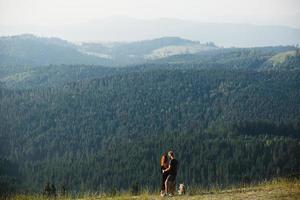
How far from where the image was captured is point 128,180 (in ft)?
518

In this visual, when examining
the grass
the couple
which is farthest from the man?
the grass

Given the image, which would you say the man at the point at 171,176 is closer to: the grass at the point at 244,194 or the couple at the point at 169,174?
the couple at the point at 169,174

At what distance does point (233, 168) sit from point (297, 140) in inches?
1364

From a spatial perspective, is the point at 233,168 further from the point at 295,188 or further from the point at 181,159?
the point at 295,188

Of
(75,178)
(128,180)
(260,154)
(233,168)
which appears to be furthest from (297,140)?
(75,178)

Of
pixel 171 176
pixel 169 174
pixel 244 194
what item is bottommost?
pixel 244 194

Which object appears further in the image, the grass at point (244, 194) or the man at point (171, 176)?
the man at point (171, 176)

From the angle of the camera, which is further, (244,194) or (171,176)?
(171,176)

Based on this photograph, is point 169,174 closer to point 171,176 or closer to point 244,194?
point 171,176

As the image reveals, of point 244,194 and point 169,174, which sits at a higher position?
point 169,174

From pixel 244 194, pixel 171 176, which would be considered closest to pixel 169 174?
pixel 171 176

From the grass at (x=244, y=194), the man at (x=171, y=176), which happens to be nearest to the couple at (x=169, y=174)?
the man at (x=171, y=176)

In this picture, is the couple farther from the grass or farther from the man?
the grass

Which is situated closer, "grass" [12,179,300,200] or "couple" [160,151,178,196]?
"grass" [12,179,300,200]
